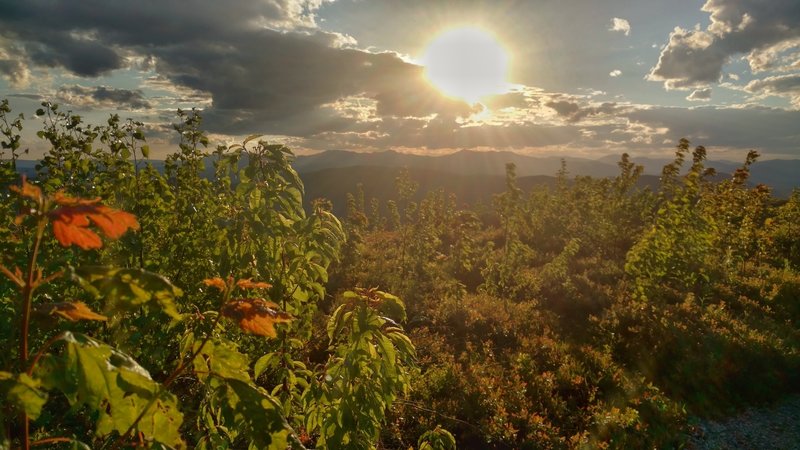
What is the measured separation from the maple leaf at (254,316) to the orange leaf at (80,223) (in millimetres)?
472

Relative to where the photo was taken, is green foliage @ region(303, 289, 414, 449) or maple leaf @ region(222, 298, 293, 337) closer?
maple leaf @ region(222, 298, 293, 337)

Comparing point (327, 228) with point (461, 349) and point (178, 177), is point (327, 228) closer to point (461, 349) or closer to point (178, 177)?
point (178, 177)

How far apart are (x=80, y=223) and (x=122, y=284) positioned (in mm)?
201

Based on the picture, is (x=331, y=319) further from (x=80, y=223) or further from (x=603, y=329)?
(x=603, y=329)

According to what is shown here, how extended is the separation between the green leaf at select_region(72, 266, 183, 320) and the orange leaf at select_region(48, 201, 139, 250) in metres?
0.11

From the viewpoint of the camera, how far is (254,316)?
4.95 ft

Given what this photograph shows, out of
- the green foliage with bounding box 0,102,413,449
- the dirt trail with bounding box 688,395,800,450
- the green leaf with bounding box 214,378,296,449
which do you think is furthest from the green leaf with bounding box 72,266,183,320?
the dirt trail with bounding box 688,395,800,450

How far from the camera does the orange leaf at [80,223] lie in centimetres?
107

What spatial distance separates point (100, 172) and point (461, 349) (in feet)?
27.3

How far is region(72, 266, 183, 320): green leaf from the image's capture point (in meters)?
1.19

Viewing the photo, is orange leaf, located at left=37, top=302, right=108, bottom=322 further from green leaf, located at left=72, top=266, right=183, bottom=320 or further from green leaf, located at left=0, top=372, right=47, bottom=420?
green leaf, located at left=0, top=372, right=47, bottom=420

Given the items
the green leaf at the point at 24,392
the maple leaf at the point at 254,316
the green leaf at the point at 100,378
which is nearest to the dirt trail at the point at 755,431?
the maple leaf at the point at 254,316

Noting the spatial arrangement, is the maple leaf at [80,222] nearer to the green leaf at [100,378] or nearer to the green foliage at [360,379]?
the green leaf at [100,378]

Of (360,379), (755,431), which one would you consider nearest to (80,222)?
(360,379)
